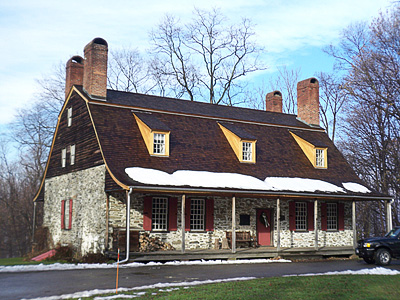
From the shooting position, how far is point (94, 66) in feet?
75.9

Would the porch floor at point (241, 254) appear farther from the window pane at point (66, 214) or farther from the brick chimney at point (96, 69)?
the brick chimney at point (96, 69)

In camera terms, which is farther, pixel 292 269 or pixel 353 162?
pixel 353 162

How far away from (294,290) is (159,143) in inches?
437

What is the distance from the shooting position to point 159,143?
21.7m

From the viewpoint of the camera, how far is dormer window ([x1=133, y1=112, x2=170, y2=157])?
21.4m

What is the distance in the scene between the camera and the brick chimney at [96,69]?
22844 millimetres

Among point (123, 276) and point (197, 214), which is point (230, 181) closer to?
point (197, 214)

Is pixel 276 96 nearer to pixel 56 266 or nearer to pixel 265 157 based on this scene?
pixel 265 157

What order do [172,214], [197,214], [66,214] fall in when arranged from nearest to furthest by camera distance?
[172,214]
[197,214]
[66,214]

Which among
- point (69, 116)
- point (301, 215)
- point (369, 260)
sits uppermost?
point (69, 116)

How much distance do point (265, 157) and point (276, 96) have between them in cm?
836

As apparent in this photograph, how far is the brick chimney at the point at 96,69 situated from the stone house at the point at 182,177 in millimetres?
48

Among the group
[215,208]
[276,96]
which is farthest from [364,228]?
[215,208]

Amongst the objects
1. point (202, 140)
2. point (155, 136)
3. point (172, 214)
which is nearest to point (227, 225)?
point (172, 214)
